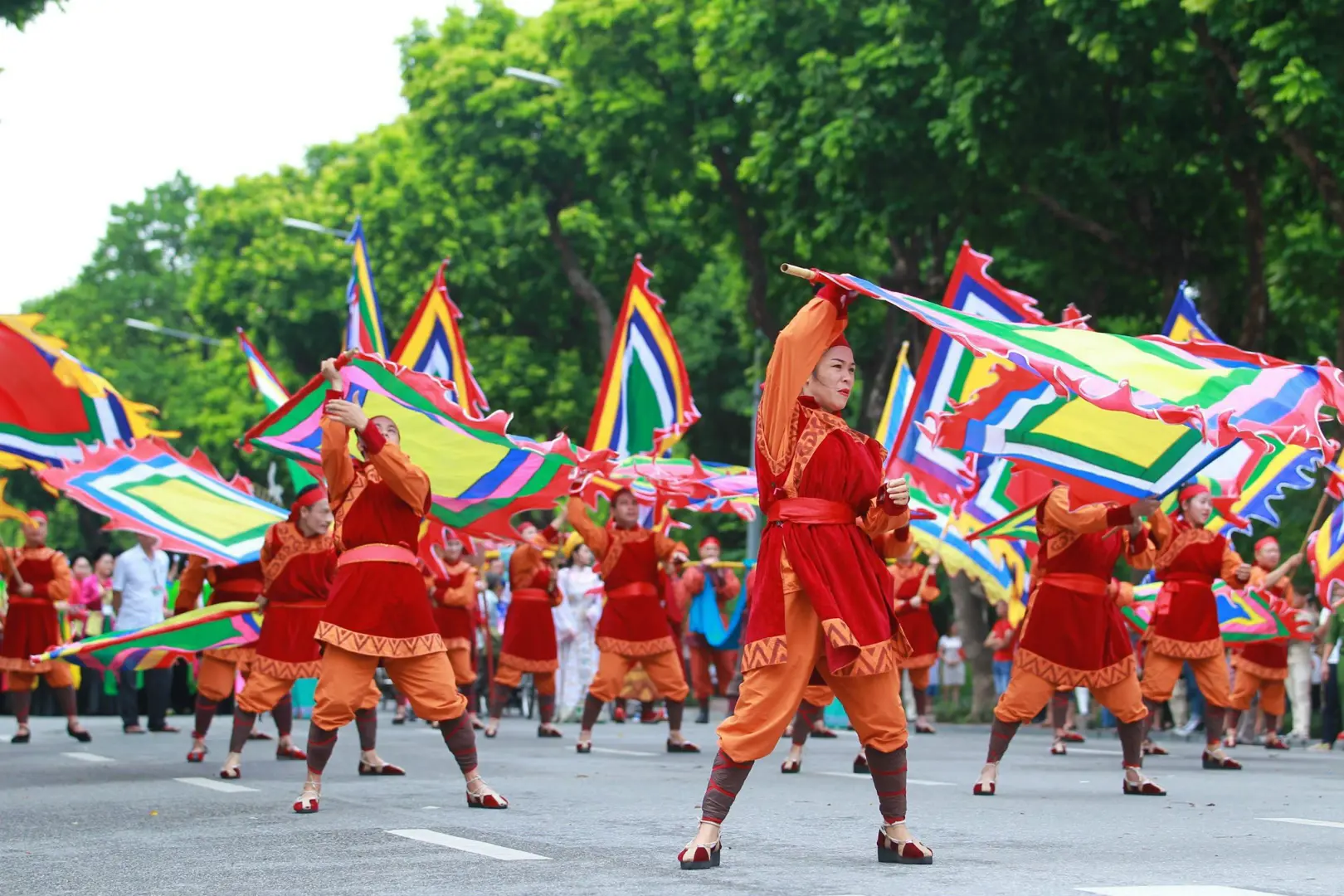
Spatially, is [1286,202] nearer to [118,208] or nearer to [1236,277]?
[1236,277]

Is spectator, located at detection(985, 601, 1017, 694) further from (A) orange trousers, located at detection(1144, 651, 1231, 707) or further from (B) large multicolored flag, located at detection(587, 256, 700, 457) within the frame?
(A) orange trousers, located at detection(1144, 651, 1231, 707)

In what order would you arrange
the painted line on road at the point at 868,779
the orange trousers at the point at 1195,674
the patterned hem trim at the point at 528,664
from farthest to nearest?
the patterned hem trim at the point at 528,664 → the orange trousers at the point at 1195,674 → the painted line on road at the point at 868,779

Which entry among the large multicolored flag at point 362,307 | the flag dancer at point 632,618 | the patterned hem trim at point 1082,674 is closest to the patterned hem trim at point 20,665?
the large multicolored flag at point 362,307

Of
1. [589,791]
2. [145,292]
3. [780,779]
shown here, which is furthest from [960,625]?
[145,292]

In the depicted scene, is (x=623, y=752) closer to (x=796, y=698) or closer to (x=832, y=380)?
(x=796, y=698)

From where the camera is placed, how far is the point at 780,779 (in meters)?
12.1

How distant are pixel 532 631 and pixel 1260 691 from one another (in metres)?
6.26

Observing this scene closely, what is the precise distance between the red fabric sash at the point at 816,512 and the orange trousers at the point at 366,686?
2.65 meters

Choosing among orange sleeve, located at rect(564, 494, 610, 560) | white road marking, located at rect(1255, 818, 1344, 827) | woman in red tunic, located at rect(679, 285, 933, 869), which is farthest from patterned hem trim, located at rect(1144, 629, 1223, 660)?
woman in red tunic, located at rect(679, 285, 933, 869)

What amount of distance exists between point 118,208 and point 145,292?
513 centimetres

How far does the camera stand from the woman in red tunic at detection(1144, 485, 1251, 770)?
1374 centimetres

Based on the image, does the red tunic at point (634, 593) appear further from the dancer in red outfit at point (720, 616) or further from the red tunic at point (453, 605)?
the dancer in red outfit at point (720, 616)

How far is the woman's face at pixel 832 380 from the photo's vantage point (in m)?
7.44

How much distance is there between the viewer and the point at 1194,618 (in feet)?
45.1
